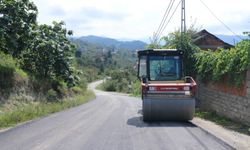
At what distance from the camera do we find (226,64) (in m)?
16.6

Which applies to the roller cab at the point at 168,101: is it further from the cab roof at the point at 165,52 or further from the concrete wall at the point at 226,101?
the cab roof at the point at 165,52

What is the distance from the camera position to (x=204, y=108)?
844 inches

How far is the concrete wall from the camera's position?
14.2 metres

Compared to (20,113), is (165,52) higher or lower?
higher

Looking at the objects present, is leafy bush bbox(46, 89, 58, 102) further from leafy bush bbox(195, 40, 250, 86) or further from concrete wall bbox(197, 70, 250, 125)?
leafy bush bbox(195, 40, 250, 86)

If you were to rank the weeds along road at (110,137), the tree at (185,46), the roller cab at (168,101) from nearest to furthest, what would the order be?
the weeds along road at (110,137)
the roller cab at (168,101)
the tree at (185,46)

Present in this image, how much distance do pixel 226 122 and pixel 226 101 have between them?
147 centimetres

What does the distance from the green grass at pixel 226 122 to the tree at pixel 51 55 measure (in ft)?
41.0

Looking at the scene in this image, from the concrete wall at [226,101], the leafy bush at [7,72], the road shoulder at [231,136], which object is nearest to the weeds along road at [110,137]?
the road shoulder at [231,136]

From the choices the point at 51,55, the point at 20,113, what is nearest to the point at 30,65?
the point at 51,55

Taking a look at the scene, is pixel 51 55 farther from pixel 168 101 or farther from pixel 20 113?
pixel 168 101

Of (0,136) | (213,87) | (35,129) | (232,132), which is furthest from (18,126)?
(213,87)

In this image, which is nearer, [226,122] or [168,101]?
[168,101]

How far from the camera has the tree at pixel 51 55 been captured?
27.0 meters
